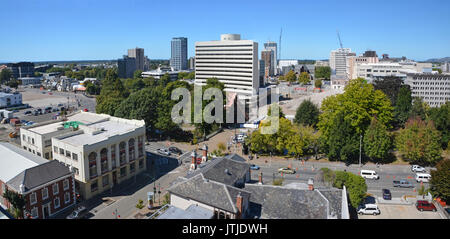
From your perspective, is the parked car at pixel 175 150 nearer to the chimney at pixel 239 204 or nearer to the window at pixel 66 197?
the window at pixel 66 197

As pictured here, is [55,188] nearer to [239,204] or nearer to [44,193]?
[44,193]

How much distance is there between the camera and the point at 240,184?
19.8 metres

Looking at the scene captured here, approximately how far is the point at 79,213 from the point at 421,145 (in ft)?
91.2

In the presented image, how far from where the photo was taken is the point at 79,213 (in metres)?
21.3

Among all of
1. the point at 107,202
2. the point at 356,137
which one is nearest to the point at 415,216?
the point at 356,137

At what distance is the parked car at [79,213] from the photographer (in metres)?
20.8

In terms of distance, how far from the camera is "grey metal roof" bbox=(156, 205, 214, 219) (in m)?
13.7

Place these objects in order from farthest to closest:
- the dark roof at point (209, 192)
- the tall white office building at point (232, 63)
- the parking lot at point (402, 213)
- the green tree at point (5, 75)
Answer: the green tree at point (5, 75) → the tall white office building at point (232, 63) → the parking lot at point (402, 213) → the dark roof at point (209, 192)

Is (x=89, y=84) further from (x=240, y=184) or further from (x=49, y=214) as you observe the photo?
(x=240, y=184)

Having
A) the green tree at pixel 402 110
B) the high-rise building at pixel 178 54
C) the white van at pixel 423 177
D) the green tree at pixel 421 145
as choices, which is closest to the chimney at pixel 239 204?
the white van at pixel 423 177

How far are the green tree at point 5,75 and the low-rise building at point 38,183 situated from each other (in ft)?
325

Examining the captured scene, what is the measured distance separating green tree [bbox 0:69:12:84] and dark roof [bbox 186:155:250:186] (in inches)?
4326

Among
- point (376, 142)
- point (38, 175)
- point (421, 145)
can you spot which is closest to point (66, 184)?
point (38, 175)
